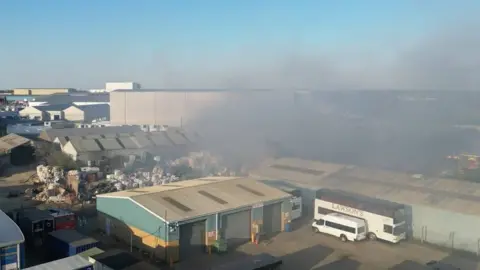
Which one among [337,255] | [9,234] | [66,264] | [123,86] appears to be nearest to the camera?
[66,264]

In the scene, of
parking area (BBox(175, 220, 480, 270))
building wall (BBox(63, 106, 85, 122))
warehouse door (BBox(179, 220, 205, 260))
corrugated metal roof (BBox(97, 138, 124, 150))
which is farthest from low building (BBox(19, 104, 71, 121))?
parking area (BBox(175, 220, 480, 270))

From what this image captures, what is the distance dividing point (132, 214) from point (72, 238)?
0.77m

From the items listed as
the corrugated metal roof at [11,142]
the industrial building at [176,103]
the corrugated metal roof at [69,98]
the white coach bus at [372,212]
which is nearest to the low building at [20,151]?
the corrugated metal roof at [11,142]

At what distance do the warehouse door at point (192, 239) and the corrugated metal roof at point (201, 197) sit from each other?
6.1 inches

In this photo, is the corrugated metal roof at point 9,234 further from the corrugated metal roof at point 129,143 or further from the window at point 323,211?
the corrugated metal roof at point 129,143

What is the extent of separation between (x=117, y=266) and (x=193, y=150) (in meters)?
7.32

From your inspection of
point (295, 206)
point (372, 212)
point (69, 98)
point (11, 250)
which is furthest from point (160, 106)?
point (69, 98)

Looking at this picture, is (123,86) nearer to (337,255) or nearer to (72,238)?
(72,238)

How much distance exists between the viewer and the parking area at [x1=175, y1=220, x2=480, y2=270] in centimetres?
502

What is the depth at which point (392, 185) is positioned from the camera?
6859mm

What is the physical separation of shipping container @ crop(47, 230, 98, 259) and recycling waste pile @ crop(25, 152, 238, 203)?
246cm

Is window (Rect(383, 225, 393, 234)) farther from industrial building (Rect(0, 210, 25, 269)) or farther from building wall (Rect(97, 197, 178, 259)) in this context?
industrial building (Rect(0, 210, 25, 269))

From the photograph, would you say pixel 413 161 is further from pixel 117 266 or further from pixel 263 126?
pixel 117 266

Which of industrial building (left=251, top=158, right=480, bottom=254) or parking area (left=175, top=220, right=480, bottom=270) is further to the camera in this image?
industrial building (left=251, top=158, right=480, bottom=254)
